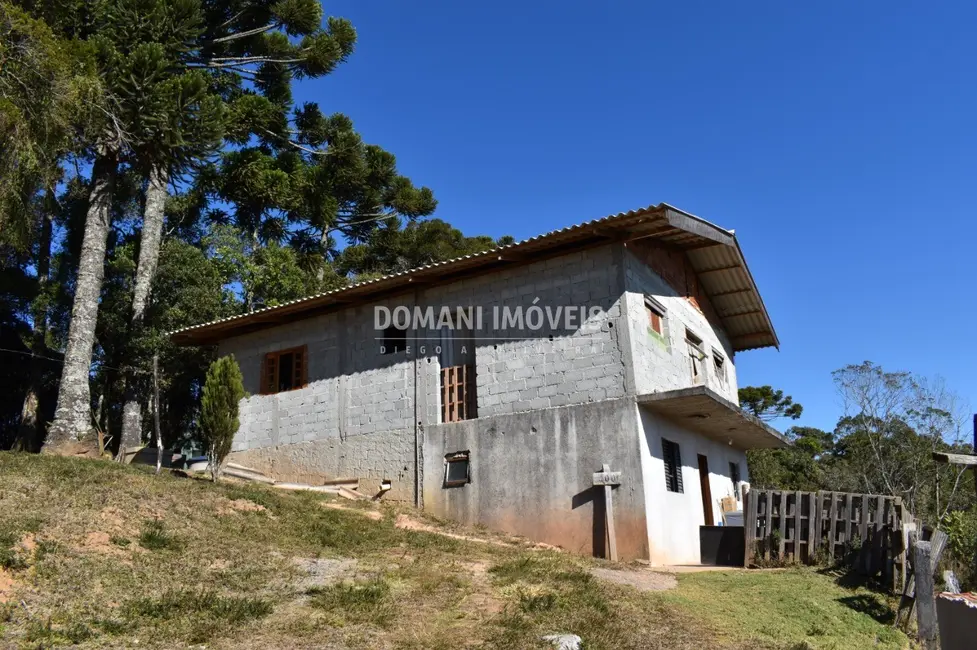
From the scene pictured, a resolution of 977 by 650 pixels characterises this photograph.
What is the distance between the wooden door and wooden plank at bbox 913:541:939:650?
7.47 metres

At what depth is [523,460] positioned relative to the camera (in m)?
13.4

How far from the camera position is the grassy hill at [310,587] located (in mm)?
6176

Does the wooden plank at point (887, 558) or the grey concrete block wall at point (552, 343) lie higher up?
the grey concrete block wall at point (552, 343)

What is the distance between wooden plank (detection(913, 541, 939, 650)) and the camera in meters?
8.04

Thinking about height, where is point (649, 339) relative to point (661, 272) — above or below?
below

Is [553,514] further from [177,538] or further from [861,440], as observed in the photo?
[861,440]

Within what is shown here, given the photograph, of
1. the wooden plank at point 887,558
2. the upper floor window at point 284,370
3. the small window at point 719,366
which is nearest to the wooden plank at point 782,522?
the wooden plank at point 887,558

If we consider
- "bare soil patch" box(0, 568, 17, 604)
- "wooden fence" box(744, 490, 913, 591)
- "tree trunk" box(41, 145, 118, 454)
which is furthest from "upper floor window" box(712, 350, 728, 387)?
"bare soil patch" box(0, 568, 17, 604)

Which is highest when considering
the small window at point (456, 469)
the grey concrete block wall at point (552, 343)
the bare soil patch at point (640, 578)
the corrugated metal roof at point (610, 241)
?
the corrugated metal roof at point (610, 241)

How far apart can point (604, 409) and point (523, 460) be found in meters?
1.76

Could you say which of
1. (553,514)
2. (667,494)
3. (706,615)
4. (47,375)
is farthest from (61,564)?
(47,375)

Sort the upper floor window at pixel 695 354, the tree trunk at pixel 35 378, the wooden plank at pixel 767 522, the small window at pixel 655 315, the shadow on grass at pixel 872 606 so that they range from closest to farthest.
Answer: the shadow on grass at pixel 872 606, the wooden plank at pixel 767 522, the small window at pixel 655 315, the upper floor window at pixel 695 354, the tree trunk at pixel 35 378

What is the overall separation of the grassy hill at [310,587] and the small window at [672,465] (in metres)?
2.62

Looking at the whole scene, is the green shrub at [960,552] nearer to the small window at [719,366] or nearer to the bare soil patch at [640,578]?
the bare soil patch at [640,578]
